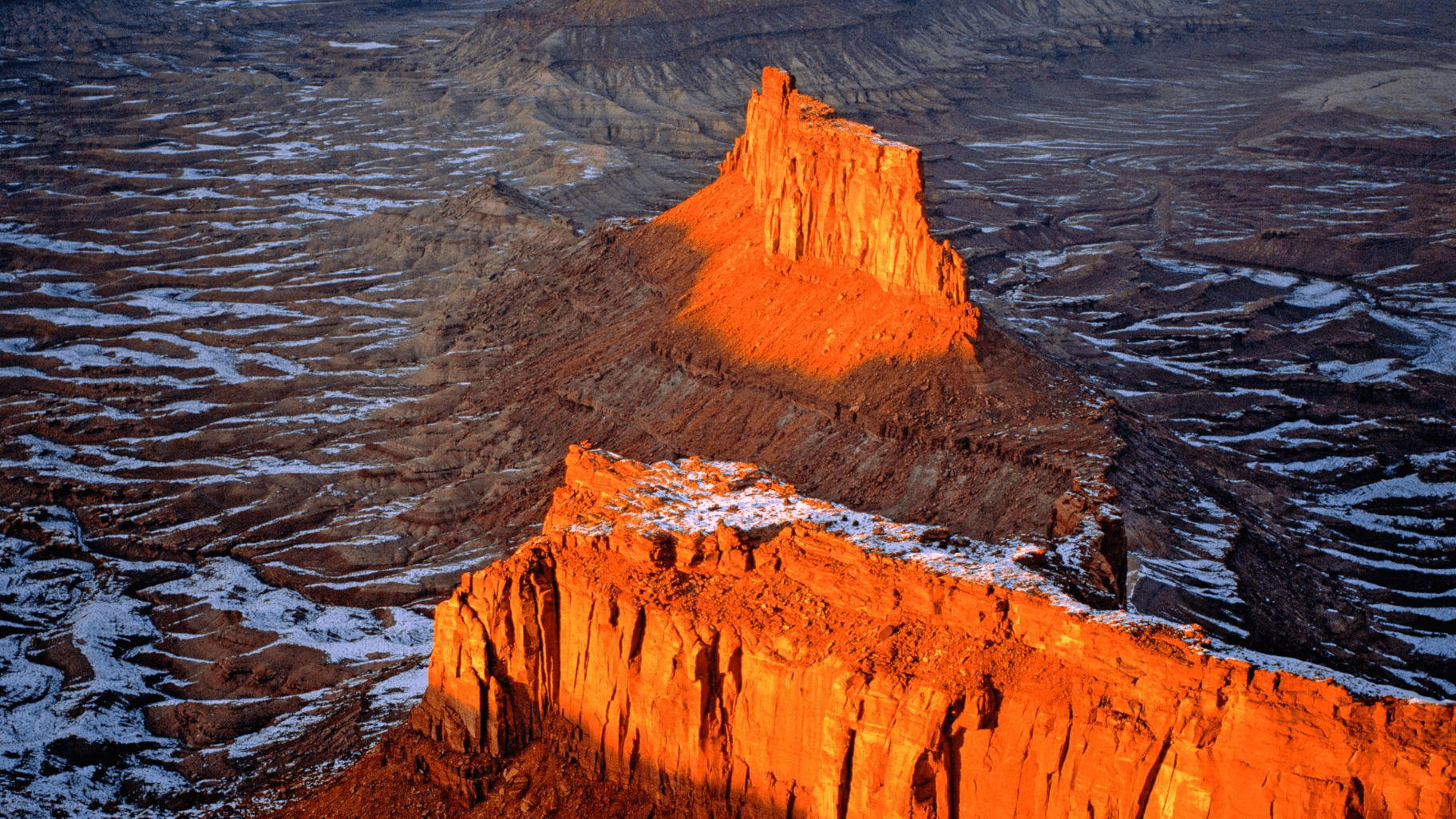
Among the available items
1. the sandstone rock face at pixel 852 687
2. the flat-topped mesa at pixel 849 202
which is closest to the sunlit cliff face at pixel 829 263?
the flat-topped mesa at pixel 849 202

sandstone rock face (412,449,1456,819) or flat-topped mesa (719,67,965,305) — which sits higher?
flat-topped mesa (719,67,965,305)

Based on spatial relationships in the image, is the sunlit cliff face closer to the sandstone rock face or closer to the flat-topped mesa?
the flat-topped mesa

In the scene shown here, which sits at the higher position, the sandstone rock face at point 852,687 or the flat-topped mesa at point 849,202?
the flat-topped mesa at point 849,202

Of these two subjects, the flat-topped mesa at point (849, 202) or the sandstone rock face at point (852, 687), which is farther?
the flat-topped mesa at point (849, 202)

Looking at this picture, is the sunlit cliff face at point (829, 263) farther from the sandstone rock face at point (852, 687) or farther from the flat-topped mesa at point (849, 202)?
the sandstone rock face at point (852, 687)

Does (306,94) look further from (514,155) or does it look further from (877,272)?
(877,272)

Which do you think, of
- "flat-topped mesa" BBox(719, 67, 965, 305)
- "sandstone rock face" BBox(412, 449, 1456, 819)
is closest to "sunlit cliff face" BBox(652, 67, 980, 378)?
"flat-topped mesa" BBox(719, 67, 965, 305)

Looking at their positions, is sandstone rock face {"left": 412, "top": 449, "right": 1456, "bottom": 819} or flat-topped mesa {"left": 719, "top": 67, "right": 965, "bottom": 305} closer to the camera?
sandstone rock face {"left": 412, "top": 449, "right": 1456, "bottom": 819}
